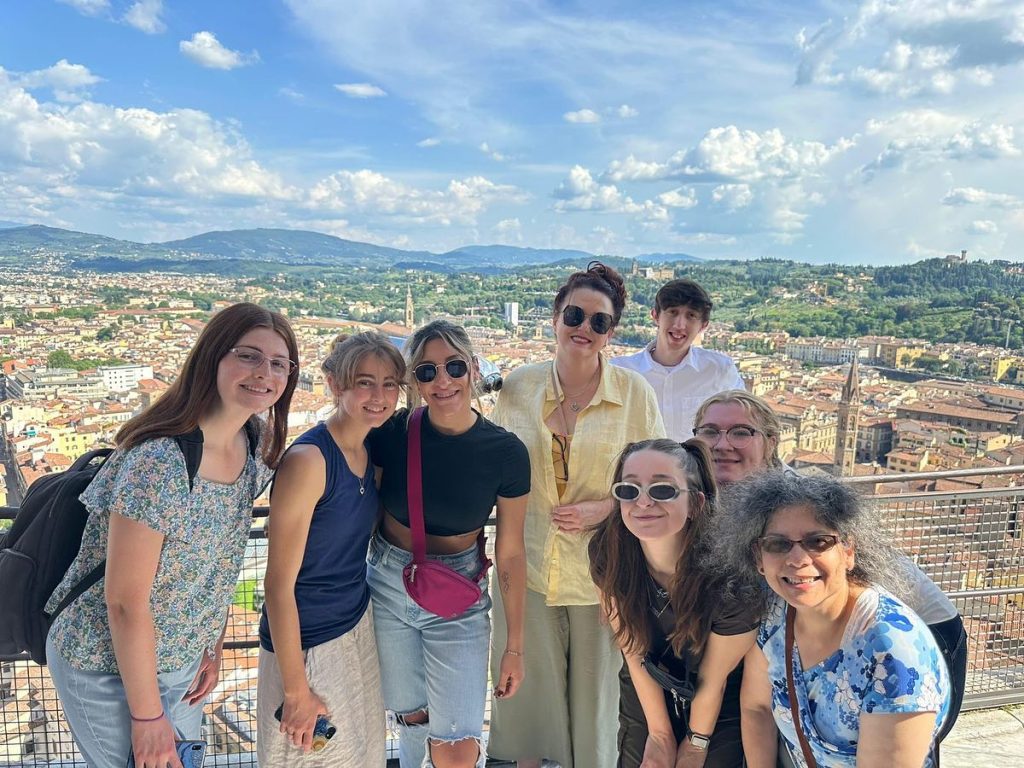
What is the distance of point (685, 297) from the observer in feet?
10.0

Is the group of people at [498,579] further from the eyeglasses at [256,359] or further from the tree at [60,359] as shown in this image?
the tree at [60,359]

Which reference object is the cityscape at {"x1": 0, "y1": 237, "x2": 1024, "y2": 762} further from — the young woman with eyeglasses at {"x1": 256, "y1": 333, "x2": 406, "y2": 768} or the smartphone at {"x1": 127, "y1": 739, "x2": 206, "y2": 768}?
the smartphone at {"x1": 127, "y1": 739, "x2": 206, "y2": 768}

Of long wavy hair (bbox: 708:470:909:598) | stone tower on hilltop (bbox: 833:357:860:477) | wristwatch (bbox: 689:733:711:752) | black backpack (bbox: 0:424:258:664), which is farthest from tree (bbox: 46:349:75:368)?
long wavy hair (bbox: 708:470:909:598)

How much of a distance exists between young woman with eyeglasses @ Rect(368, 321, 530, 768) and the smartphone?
49cm

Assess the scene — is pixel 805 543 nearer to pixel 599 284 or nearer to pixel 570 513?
pixel 570 513

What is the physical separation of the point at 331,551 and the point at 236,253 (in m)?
47.5

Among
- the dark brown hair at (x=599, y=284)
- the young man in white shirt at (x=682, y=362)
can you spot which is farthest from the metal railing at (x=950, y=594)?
the dark brown hair at (x=599, y=284)

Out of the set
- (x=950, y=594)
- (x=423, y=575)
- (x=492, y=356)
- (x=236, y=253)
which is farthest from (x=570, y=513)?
(x=236, y=253)

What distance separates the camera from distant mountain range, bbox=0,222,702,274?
38.7 meters

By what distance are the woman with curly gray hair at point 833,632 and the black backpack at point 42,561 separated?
4.05 ft

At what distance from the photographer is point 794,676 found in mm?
1473

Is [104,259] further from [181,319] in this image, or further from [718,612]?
[718,612]

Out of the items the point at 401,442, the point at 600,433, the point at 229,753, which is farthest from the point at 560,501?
the point at 229,753

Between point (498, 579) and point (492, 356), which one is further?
point (492, 356)
